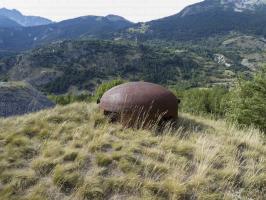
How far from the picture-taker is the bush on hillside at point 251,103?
42.8 ft

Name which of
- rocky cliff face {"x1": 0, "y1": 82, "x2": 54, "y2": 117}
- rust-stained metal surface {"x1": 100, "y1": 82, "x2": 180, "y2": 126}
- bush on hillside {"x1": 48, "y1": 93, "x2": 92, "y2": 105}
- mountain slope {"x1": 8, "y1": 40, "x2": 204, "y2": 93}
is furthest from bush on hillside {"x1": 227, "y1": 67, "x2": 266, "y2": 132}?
mountain slope {"x1": 8, "y1": 40, "x2": 204, "y2": 93}

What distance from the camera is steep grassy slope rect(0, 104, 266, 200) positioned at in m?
6.09

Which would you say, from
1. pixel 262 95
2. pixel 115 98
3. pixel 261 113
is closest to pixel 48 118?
pixel 115 98

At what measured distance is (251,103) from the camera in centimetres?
1370

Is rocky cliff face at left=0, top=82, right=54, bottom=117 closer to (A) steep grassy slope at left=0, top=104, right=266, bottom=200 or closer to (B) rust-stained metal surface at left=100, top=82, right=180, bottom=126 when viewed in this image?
(A) steep grassy slope at left=0, top=104, right=266, bottom=200

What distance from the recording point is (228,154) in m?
7.92

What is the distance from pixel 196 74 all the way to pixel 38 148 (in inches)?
7158

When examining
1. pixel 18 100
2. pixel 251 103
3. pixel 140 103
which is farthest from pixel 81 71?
pixel 140 103

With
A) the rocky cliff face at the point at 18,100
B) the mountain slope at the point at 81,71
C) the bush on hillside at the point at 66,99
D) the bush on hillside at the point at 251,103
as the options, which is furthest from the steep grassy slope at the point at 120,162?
the mountain slope at the point at 81,71

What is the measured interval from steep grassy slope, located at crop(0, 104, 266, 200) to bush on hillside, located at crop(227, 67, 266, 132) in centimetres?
367

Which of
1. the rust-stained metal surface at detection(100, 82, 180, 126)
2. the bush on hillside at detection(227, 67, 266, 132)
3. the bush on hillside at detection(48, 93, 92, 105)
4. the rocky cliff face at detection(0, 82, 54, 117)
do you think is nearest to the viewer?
the rust-stained metal surface at detection(100, 82, 180, 126)

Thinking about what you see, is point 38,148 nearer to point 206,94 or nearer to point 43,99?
point 43,99

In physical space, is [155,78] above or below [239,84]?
below

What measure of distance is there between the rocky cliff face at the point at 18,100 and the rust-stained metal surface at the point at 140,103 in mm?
3798
